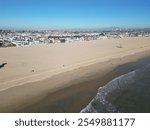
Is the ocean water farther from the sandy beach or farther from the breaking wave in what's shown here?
the sandy beach

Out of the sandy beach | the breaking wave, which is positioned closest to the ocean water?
the breaking wave

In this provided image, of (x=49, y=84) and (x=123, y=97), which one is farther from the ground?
(x=49, y=84)

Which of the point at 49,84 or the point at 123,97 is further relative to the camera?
the point at 49,84

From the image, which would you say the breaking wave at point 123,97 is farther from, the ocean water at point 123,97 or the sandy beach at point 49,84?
the sandy beach at point 49,84

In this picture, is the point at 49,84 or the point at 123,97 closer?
the point at 123,97

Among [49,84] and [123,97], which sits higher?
[49,84]

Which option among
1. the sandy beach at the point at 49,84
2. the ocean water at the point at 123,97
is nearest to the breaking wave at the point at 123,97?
the ocean water at the point at 123,97

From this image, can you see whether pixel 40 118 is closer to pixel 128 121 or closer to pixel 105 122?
pixel 105 122

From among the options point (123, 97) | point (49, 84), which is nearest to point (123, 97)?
point (123, 97)

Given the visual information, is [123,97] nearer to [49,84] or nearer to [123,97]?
[123,97]
